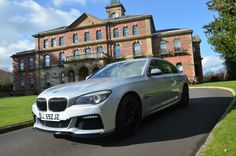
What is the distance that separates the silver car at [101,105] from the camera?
14.6 ft

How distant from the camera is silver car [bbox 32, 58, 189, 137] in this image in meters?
4.45

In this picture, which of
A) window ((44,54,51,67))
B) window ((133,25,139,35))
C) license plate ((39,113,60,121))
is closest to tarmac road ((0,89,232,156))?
license plate ((39,113,60,121))

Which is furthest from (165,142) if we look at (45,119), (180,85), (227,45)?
(227,45)

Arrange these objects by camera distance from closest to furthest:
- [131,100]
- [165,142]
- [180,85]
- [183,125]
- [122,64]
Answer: [165,142]
[131,100]
[183,125]
[122,64]
[180,85]

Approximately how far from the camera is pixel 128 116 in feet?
16.6

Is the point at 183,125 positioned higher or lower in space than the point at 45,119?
lower

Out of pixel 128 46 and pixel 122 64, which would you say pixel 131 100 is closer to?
pixel 122 64

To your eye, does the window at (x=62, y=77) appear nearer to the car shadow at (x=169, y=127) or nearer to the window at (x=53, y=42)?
the window at (x=53, y=42)

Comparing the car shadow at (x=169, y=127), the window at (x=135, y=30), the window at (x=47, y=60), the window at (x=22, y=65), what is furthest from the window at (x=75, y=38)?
the car shadow at (x=169, y=127)

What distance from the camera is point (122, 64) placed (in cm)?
677

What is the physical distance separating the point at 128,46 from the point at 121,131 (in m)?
41.7

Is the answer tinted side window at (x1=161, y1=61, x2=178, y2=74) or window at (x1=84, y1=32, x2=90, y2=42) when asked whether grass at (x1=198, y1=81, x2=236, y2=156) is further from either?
window at (x1=84, y1=32, x2=90, y2=42)

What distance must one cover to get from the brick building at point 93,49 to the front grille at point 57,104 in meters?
38.2

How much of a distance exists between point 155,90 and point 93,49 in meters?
42.0
